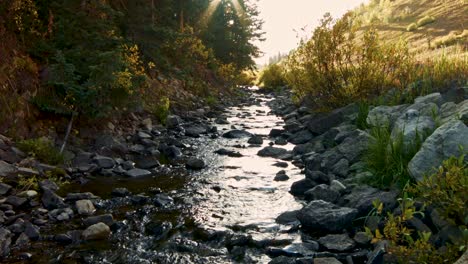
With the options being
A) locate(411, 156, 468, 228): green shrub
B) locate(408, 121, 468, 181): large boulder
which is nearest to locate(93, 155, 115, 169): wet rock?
locate(408, 121, 468, 181): large boulder

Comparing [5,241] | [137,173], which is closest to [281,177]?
[137,173]

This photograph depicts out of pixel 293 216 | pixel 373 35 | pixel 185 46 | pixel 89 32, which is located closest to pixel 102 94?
pixel 89 32

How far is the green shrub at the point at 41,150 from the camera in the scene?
1038cm

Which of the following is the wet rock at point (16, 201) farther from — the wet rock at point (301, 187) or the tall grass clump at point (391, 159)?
the tall grass clump at point (391, 159)

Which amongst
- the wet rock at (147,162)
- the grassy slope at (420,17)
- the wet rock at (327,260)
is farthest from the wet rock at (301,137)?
the grassy slope at (420,17)

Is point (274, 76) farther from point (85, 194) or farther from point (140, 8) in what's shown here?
point (85, 194)

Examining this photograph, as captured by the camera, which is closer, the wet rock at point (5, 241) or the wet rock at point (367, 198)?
the wet rock at point (5, 241)

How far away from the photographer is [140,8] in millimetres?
19594

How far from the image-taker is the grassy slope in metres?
27.0

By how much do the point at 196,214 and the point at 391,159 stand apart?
429cm

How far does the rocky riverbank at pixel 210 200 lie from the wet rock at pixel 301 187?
0.02 m

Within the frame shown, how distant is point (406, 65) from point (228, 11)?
89.4 feet

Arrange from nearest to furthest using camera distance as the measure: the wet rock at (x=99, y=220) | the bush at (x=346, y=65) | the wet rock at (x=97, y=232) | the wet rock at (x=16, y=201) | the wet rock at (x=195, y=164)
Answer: the wet rock at (x=97, y=232)
the wet rock at (x=99, y=220)
the wet rock at (x=16, y=201)
the wet rock at (x=195, y=164)
the bush at (x=346, y=65)

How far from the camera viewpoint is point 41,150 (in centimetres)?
1051
